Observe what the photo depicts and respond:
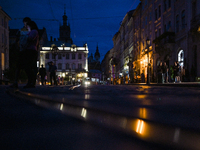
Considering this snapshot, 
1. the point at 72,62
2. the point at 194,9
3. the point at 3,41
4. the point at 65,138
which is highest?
the point at 3,41

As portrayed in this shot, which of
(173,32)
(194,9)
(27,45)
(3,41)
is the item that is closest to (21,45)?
(27,45)

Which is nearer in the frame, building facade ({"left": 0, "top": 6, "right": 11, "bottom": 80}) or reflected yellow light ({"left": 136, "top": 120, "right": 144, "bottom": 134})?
reflected yellow light ({"left": 136, "top": 120, "right": 144, "bottom": 134})

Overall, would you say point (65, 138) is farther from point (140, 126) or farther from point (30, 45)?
point (30, 45)

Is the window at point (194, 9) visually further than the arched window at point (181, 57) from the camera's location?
No

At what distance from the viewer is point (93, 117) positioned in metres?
1.21

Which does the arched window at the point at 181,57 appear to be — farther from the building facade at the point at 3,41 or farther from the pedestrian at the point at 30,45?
the building facade at the point at 3,41

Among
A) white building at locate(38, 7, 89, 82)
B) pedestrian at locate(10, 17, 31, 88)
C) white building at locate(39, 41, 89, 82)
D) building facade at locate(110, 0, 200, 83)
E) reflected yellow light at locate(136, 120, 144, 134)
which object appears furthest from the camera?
white building at locate(39, 41, 89, 82)

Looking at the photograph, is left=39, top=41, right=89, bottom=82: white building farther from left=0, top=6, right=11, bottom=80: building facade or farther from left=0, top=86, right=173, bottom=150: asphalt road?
left=0, top=86, right=173, bottom=150: asphalt road

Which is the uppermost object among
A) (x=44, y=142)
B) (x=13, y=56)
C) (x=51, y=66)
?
(x=13, y=56)

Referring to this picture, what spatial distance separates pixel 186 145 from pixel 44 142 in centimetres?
47

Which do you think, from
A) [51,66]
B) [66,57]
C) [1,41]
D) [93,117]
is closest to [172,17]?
[51,66]

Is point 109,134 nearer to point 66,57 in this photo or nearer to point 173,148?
point 173,148

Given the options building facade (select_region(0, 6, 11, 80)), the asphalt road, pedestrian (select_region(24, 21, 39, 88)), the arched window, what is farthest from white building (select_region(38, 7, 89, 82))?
the asphalt road

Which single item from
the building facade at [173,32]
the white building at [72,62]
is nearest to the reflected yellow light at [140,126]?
the building facade at [173,32]
